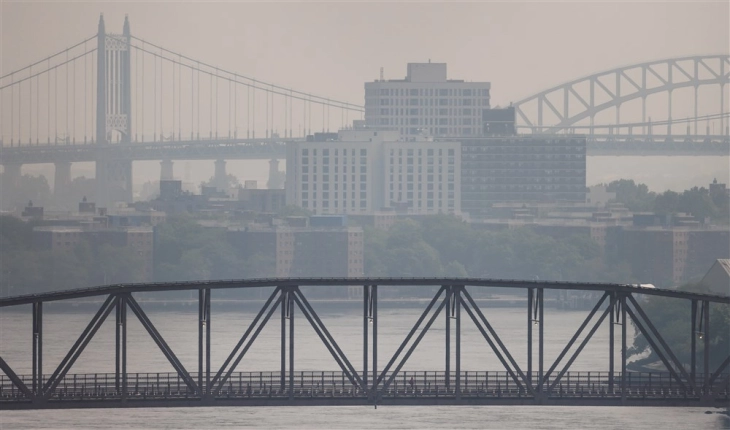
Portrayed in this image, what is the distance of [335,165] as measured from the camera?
653ft

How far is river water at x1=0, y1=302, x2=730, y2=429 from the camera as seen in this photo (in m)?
80.2

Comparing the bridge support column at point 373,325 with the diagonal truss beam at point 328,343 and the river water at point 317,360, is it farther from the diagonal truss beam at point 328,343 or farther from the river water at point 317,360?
the river water at point 317,360

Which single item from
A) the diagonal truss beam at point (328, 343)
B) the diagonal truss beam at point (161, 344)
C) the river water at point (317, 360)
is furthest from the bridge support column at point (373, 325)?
the river water at point (317, 360)

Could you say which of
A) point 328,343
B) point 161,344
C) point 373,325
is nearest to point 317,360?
point 328,343

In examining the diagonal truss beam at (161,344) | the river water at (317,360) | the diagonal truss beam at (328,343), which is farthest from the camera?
the river water at (317,360)

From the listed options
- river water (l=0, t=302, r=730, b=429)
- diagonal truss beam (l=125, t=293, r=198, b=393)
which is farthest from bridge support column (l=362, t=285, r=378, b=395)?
river water (l=0, t=302, r=730, b=429)

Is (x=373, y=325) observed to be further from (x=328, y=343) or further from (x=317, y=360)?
(x=317, y=360)

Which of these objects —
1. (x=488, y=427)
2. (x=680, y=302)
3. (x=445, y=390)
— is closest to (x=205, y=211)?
(x=680, y=302)

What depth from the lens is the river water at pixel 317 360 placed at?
80.2 metres

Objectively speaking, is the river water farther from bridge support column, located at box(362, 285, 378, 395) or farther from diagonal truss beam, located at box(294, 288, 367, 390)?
diagonal truss beam, located at box(294, 288, 367, 390)

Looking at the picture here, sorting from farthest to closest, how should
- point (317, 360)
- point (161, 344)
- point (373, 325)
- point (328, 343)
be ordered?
1. point (317, 360)
2. point (328, 343)
3. point (373, 325)
4. point (161, 344)

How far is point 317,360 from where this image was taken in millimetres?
98562

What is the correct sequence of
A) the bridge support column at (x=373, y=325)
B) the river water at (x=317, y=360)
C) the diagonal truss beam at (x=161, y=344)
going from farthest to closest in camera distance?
the river water at (x=317, y=360) → the bridge support column at (x=373, y=325) → the diagonal truss beam at (x=161, y=344)

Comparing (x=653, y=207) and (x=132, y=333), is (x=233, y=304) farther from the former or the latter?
(x=653, y=207)
